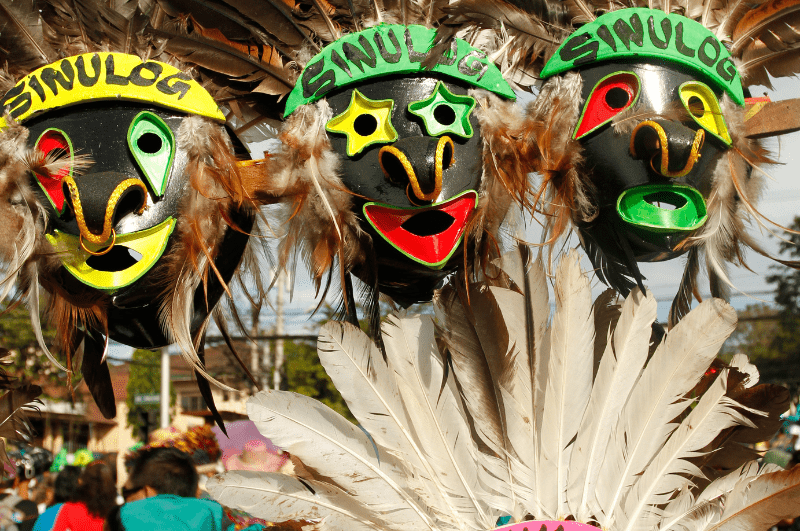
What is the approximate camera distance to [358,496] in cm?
164

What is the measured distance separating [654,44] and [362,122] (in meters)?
0.84

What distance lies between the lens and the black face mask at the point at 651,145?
186cm

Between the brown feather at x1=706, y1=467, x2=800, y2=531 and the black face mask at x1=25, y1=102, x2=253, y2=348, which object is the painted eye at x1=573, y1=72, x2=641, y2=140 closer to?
the brown feather at x1=706, y1=467, x2=800, y2=531

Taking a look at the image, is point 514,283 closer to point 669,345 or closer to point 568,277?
point 568,277

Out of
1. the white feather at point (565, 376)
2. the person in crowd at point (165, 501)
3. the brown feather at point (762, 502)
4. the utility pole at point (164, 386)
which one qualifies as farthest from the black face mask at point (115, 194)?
the utility pole at point (164, 386)

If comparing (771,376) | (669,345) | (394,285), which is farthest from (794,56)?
(771,376)

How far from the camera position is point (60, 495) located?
3082mm

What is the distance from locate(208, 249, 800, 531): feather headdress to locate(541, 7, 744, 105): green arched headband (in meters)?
0.64

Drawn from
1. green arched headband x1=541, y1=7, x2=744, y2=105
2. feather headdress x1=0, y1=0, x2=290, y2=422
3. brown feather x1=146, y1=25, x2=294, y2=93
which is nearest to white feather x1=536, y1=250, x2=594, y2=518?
green arched headband x1=541, y1=7, x2=744, y2=105

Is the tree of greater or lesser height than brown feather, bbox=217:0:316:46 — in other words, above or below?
below

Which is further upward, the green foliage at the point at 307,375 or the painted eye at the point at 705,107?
the painted eye at the point at 705,107

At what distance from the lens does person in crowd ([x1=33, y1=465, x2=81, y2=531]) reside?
2830 millimetres

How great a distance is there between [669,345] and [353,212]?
36.1 inches

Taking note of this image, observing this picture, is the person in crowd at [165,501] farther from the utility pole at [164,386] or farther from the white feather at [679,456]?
the utility pole at [164,386]
